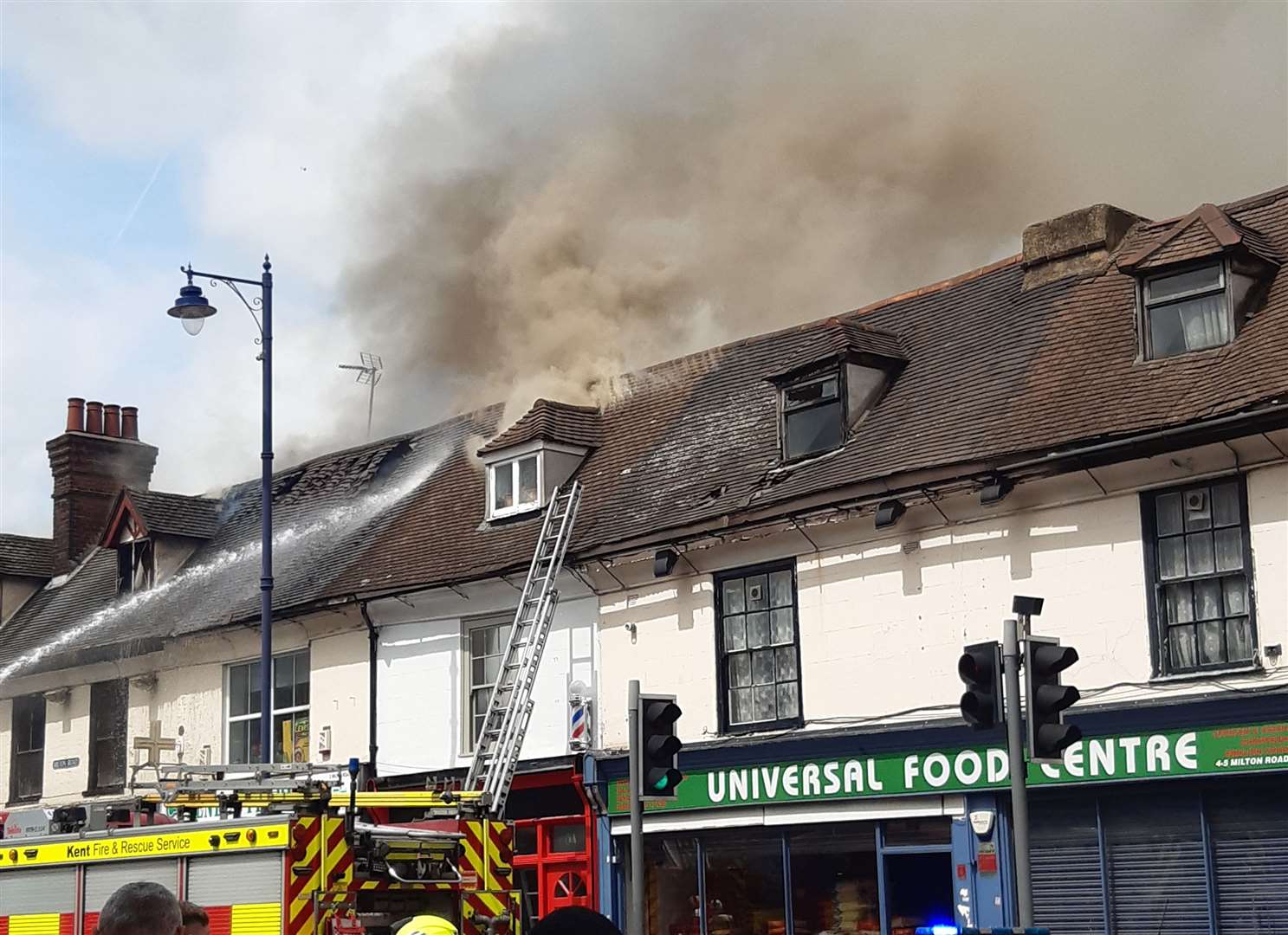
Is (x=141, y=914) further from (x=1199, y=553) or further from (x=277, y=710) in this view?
(x=277, y=710)

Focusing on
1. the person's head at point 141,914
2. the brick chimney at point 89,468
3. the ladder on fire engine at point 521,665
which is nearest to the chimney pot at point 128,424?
the brick chimney at point 89,468

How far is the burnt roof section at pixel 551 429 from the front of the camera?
21.1 metres

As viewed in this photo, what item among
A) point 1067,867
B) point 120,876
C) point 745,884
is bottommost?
point 745,884

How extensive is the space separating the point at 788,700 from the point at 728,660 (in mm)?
889

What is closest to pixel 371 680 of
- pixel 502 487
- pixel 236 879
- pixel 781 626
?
pixel 502 487

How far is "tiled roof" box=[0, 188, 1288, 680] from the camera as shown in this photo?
15.2 meters

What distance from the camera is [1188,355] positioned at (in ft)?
50.0

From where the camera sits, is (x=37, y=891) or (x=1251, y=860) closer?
(x=37, y=891)

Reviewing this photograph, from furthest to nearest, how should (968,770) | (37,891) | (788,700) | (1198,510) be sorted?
1. (788,700)
2. (968,770)
3. (1198,510)
4. (37,891)

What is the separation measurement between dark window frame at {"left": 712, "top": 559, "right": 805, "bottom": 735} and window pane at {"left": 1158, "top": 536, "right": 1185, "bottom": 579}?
12.7ft

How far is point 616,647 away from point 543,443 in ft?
10.5

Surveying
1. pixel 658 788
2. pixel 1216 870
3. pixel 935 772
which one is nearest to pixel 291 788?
pixel 658 788

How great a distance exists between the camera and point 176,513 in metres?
27.8

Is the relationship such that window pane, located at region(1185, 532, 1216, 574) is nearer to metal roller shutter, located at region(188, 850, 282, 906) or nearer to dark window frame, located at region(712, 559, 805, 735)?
dark window frame, located at region(712, 559, 805, 735)
